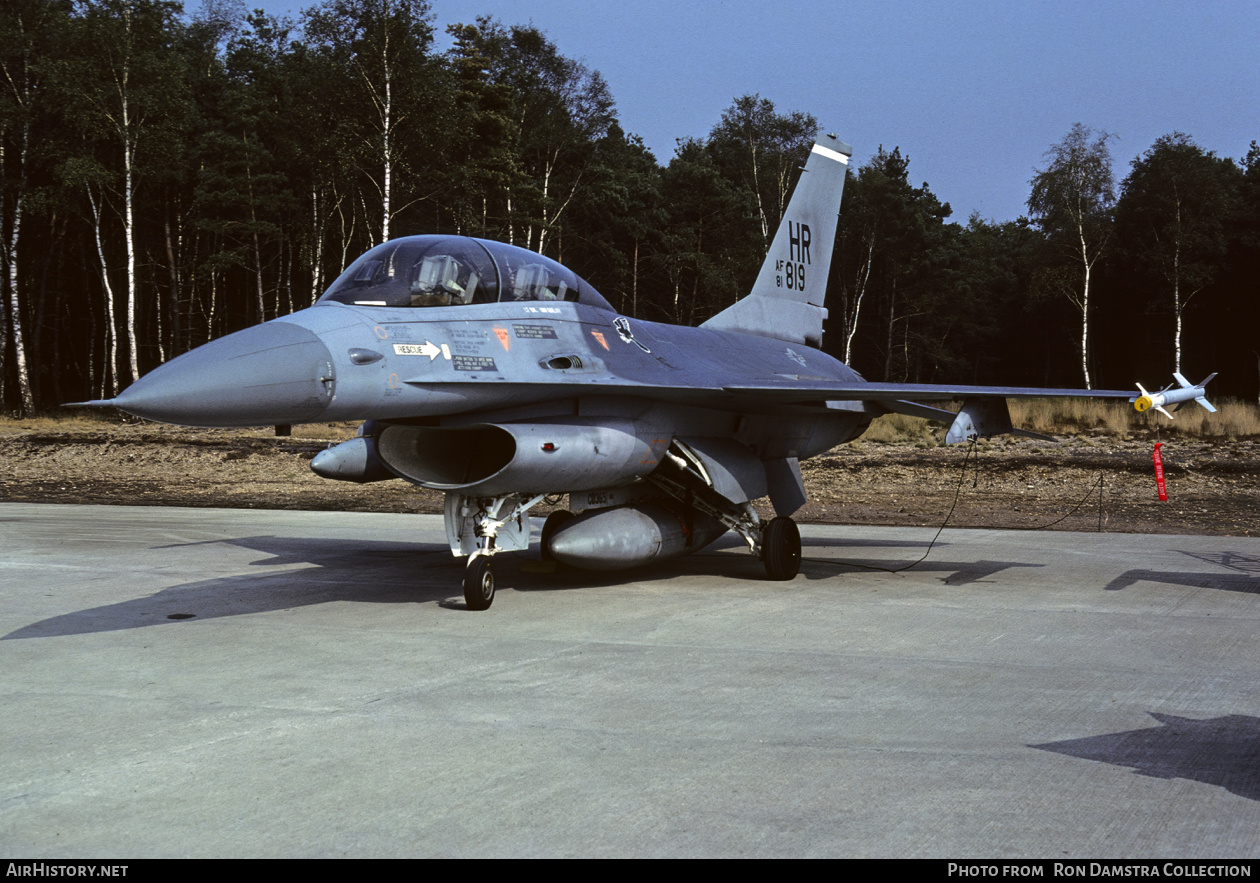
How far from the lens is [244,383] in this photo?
6.49 metres

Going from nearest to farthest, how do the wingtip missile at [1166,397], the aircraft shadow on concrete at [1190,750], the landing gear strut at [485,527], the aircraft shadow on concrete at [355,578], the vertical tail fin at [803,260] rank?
the aircraft shadow on concrete at [1190,750]
the aircraft shadow on concrete at [355,578]
the landing gear strut at [485,527]
the wingtip missile at [1166,397]
the vertical tail fin at [803,260]

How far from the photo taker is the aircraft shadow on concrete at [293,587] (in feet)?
25.6

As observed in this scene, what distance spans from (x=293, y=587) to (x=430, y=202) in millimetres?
29717

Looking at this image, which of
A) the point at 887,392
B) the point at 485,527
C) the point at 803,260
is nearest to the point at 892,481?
the point at 803,260

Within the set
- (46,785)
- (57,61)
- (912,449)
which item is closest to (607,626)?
(46,785)

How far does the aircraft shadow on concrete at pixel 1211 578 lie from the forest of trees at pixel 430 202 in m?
21.5

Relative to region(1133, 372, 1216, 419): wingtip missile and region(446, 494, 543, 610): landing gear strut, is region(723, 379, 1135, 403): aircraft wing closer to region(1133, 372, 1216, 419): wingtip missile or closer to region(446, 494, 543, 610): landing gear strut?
region(1133, 372, 1216, 419): wingtip missile

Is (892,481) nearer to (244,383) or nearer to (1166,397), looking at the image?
(1166,397)

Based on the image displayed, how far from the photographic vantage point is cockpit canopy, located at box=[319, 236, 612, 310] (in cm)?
790

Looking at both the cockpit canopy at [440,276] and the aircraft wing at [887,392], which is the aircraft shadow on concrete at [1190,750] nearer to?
the aircraft wing at [887,392]

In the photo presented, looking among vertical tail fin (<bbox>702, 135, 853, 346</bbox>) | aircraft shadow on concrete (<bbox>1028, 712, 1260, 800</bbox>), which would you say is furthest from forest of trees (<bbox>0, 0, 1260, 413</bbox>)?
aircraft shadow on concrete (<bbox>1028, 712, 1260, 800</bbox>)

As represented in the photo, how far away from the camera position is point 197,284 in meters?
47.2

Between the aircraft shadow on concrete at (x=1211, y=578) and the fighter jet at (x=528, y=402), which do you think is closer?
the fighter jet at (x=528, y=402)

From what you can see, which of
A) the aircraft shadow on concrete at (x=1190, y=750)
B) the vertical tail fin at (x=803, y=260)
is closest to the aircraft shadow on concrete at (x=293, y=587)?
the vertical tail fin at (x=803, y=260)
